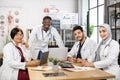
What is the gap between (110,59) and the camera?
275 cm

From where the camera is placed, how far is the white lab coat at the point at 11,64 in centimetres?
272

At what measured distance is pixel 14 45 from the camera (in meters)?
2.93

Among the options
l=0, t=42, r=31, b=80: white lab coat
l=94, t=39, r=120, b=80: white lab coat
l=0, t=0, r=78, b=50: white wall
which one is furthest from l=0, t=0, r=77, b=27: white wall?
l=94, t=39, r=120, b=80: white lab coat

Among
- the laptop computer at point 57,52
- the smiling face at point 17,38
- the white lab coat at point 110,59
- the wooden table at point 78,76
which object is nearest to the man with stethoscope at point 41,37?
the laptop computer at point 57,52

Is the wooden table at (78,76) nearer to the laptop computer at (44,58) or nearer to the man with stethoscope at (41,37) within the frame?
the laptop computer at (44,58)

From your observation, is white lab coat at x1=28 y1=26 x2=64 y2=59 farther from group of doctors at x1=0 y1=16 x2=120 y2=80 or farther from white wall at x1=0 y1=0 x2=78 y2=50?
white wall at x1=0 y1=0 x2=78 y2=50

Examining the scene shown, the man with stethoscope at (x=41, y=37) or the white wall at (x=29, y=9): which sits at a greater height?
the white wall at (x=29, y=9)

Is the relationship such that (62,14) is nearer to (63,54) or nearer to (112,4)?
(112,4)

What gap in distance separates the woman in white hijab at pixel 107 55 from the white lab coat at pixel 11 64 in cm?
86

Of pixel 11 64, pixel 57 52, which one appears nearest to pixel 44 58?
pixel 57 52

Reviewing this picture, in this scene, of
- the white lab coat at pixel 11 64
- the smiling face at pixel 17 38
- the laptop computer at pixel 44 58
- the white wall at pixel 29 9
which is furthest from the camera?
the white wall at pixel 29 9

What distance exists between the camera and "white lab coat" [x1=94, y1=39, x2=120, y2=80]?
275 cm

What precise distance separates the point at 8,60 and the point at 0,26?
3867 millimetres

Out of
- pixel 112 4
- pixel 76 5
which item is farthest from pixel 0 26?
pixel 112 4
